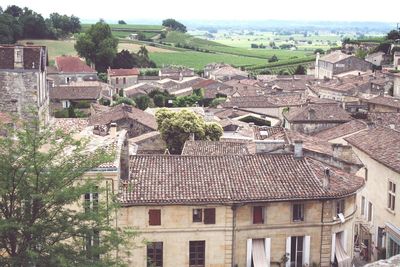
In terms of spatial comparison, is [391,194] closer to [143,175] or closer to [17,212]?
[143,175]

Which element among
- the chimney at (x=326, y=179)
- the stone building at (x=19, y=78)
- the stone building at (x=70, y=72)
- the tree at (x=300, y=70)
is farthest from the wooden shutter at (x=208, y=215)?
the tree at (x=300, y=70)

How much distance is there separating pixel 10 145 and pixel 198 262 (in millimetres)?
11378

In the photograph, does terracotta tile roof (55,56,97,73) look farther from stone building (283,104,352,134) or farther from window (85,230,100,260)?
window (85,230,100,260)

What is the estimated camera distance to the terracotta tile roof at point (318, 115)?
57.6 m

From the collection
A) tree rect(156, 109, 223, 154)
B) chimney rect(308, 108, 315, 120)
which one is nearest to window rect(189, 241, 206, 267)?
tree rect(156, 109, 223, 154)

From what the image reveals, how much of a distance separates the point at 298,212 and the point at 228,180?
3.32 m

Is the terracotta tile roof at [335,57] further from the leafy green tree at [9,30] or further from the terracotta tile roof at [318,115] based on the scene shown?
the terracotta tile roof at [318,115]

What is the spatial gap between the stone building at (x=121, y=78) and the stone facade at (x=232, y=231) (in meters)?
89.7

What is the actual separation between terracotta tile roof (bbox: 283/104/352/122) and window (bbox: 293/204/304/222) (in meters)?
29.5

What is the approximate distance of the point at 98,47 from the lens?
5089 inches

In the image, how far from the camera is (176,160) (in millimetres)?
29766

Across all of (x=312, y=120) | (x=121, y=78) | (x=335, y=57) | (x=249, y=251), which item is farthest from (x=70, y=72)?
(x=249, y=251)

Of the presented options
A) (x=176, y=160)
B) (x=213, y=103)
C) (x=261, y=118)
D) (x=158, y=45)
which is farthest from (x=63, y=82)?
(x=176, y=160)

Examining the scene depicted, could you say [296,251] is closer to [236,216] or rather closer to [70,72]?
[236,216]
